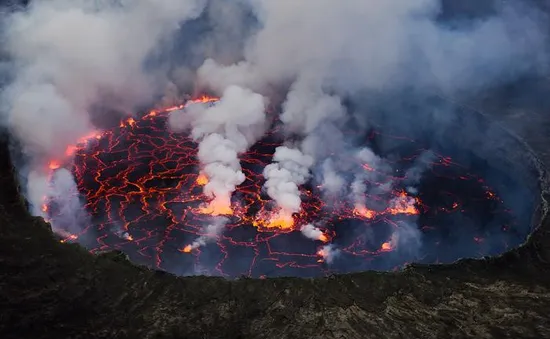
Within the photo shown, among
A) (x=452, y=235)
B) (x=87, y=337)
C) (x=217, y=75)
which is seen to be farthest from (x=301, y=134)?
(x=87, y=337)

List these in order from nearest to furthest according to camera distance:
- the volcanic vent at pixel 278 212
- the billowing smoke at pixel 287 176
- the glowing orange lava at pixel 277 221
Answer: the volcanic vent at pixel 278 212 < the glowing orange lava at pixel 277 221 < the billowing smoke at pixel 287 176

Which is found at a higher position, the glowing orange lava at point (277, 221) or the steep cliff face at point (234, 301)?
the glowing orange lava at point (277, 221)

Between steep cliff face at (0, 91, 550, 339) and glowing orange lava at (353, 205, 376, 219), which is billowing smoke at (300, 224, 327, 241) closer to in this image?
glowing orange lava at (353, 205, 376, 219)

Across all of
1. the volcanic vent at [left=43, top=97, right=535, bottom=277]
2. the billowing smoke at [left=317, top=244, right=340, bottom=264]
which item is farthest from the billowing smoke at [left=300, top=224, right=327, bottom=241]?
the billowing smoke at [left=317, top=244, right=340, bottom=264]

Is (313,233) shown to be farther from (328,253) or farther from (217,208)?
(217,208)

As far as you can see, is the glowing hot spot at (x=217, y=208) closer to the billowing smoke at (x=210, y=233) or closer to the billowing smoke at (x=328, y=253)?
the billowing smoke at (x=210, y=233)

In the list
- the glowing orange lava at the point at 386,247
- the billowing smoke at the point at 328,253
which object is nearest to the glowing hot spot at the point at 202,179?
the billowing smoke at the point at 328,253

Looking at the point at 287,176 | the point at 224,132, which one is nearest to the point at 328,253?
the point at 287,176
